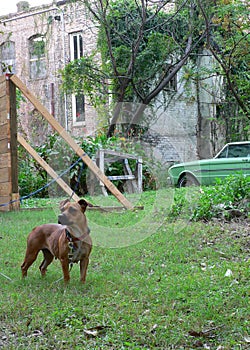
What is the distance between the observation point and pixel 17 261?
16.9 ft

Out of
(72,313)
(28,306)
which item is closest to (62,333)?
(72,313)

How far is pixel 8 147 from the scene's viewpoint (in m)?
8.44

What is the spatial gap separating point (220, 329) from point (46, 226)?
1.83 meters

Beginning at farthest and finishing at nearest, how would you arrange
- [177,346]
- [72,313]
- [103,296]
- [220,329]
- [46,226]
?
[46,226] → [103,296] → [72,313] → [220,329] → [177,346]

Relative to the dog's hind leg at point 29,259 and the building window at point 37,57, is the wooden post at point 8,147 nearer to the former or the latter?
the dog's hind leg at point 29,259

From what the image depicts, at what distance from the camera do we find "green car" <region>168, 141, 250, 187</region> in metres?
11.4

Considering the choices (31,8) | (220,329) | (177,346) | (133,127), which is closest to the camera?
(177,346)

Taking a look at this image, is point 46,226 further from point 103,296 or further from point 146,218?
point 146,218

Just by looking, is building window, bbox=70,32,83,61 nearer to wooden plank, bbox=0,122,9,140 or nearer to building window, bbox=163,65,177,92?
building window, bbox=163,65,177,92

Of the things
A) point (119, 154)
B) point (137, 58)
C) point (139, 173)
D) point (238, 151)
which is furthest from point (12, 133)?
point (137, 58)

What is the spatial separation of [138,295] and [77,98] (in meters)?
13.5

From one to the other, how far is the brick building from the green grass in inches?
377

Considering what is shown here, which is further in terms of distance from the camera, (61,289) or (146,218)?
(146,218)

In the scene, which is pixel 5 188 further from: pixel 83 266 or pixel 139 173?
pixel 83 266
